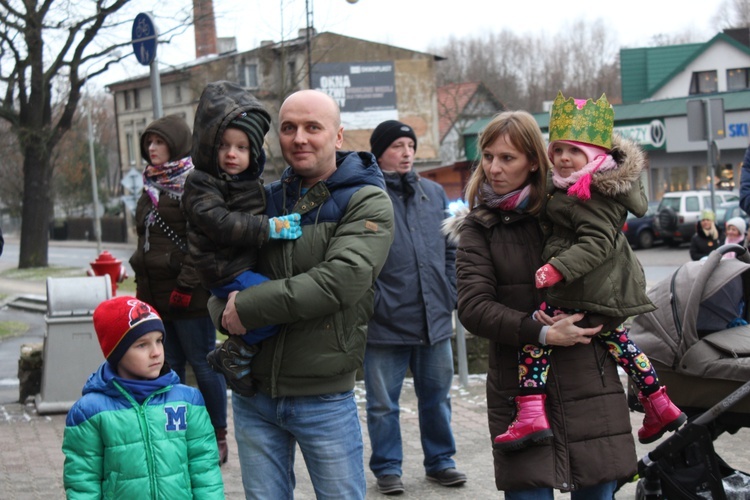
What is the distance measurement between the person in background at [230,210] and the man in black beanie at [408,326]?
2.07 m

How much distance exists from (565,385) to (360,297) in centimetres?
86

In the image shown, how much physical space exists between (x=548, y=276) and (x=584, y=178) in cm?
41

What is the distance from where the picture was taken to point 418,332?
218 inches

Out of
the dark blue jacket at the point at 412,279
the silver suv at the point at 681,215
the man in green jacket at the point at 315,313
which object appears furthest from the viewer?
the silver suv at the point at 681,215

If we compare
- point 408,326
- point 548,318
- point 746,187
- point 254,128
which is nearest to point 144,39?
point 408,326

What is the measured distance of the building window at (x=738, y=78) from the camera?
2143 inches

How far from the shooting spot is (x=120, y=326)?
3.64 meters

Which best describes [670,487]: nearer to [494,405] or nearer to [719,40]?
[494,405]

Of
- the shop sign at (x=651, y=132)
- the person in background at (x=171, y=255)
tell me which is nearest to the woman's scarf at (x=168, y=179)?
the person in background at (x=171, y=255)

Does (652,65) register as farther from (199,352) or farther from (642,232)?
(199,352)

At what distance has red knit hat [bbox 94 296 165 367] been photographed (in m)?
3.63

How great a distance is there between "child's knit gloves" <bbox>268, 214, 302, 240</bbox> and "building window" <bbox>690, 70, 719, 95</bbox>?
55936 millimetres

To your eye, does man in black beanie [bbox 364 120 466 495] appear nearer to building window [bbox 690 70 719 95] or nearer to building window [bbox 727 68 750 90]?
building window [bbox 727 68 750 90]

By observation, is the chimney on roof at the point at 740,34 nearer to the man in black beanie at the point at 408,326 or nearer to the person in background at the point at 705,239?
the person in background at the point at 705,239
